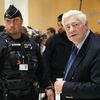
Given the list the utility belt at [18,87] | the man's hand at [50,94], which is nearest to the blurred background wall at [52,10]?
the man's hand at [50,94]

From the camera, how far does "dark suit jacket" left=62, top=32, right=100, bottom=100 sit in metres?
2.44

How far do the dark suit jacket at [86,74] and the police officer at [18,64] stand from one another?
132 cm

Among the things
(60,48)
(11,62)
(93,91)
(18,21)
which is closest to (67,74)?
(93,91)

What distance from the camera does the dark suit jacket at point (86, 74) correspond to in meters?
2.44

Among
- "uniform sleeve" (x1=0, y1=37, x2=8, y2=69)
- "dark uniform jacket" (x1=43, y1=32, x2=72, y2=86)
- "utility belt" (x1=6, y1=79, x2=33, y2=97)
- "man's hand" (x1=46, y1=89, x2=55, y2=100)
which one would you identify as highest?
"uniform sleeve" (x1=0, y1=37, x2=8, y2=69)

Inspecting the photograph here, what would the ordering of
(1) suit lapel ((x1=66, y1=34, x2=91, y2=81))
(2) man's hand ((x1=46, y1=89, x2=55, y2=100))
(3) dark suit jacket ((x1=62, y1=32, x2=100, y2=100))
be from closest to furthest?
(3) dark suit jacket ((x1=62, y1=32, x2=100, y2=100)) → (1) suit lapel ((x1=66, y1=34, x2=91, y2=81)) → (2) man's hand ((x1=46, y1=89, x2=55, y2=100))

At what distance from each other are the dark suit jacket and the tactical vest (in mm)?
1313

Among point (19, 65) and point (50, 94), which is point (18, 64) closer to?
point (19, 65)

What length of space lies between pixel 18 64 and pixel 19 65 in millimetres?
17

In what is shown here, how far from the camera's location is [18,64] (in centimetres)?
386

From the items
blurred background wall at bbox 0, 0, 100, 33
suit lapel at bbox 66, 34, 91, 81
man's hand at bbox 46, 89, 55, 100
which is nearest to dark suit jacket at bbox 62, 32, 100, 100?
suit lapel at bbox 66, 34, 91, 81

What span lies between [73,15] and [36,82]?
5.28 feet

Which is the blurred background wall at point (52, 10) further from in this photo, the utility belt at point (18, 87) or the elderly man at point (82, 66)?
the elderly man at point (82, 66)

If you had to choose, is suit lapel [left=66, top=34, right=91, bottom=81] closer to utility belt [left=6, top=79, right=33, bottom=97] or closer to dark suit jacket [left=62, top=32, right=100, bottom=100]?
dark suit jacket [left=62, top=32, right=100, bottom=100]
